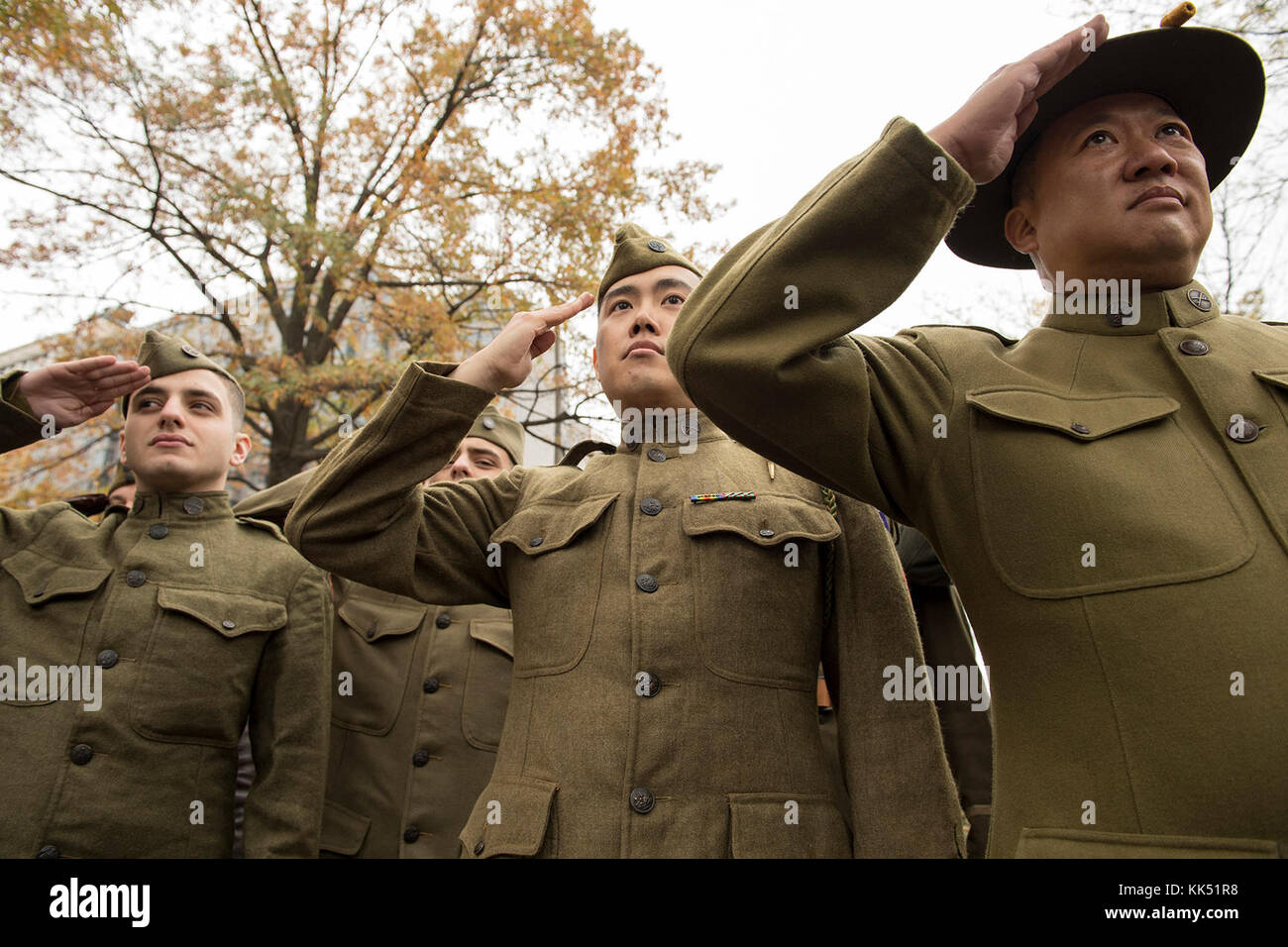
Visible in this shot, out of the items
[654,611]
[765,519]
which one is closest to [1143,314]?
[765,519]

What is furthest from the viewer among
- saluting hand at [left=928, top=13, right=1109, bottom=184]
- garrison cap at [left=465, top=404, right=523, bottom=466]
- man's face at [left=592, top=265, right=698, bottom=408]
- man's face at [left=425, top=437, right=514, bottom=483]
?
garrison cap at [left=465, top=404, right=523, bottom=466]

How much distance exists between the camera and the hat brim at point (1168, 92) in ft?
6.97

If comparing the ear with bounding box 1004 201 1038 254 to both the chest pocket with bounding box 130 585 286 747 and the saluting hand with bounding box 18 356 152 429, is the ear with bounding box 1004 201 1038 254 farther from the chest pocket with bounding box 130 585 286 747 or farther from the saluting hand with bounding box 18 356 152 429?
the saluting hand with bounding box 18 356 152 429

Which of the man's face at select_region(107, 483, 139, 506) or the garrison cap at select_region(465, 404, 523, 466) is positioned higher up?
the garrison cap at select_region(465, 404, 523, 466)

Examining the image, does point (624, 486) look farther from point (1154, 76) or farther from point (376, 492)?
point (1154, 76)

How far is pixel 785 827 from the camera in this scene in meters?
2.17

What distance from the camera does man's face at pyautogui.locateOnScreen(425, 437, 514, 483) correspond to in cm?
480

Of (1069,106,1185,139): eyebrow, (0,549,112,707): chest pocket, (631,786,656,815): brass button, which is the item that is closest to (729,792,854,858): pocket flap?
(631,786,656,815): brass button

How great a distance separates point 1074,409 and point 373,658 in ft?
9.59

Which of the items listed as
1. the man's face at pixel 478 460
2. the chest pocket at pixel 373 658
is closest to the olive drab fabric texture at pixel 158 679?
the chest pocket at pixel 373 658

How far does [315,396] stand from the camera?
355 inches

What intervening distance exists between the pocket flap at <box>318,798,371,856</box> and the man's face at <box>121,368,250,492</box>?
1299mm
